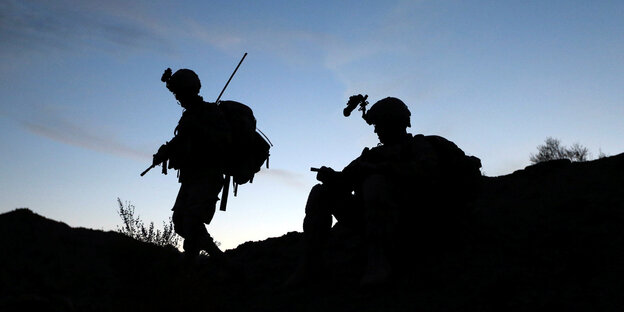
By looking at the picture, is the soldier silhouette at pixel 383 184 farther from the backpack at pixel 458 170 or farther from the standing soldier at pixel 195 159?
the standing soldier at pixel 195 159

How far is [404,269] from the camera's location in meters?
4.79

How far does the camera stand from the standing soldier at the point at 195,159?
5.65 meters

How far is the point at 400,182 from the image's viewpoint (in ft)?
15.5

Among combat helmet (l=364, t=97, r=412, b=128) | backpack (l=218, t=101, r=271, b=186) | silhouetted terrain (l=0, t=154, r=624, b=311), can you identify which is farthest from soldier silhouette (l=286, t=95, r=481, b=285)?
backpack (l=218, t=101, r=271, b=186)

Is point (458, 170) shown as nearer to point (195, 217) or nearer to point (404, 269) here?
point (404, 269)

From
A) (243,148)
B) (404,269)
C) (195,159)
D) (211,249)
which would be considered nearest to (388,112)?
(404,269)

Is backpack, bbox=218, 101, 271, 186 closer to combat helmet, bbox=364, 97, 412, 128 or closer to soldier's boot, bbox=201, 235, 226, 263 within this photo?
soldier's boot, bbox=201, 235, 226, 263

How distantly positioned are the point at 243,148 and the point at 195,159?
49 centimetres

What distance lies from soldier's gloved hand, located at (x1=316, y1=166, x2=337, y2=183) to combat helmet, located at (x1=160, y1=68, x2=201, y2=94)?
69.1 inches

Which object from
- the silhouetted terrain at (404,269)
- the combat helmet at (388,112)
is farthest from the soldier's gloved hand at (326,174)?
the silhouetted terrain at (404,269)

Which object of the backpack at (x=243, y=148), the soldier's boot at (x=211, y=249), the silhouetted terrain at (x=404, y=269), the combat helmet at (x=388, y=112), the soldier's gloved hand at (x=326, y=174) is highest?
the backpack at (x=243, y=148)

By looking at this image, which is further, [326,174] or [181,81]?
[181,81]

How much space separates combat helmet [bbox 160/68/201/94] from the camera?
5895 mm

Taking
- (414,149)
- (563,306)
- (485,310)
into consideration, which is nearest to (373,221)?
(414,149)
